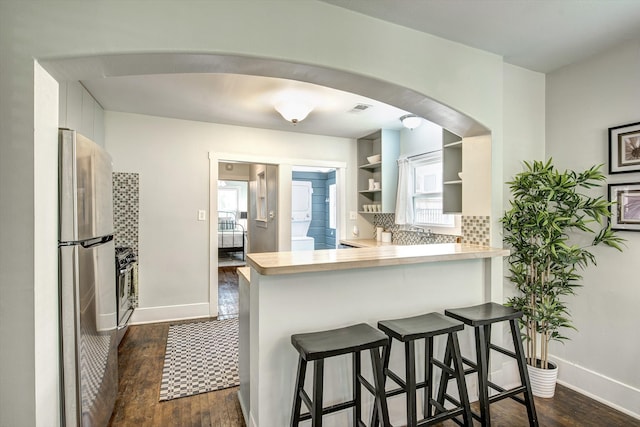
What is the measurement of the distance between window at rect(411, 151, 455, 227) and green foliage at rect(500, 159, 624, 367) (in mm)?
1135

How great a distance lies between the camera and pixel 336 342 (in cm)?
154

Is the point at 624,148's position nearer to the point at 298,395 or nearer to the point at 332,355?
the point at 332,355

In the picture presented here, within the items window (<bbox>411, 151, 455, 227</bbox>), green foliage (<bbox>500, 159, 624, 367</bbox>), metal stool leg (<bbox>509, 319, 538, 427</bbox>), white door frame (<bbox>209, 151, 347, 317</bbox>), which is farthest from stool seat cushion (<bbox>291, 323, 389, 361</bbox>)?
white door frame (<bbox>209, 151, 347, 317</bbox>)

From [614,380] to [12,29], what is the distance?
382 cm

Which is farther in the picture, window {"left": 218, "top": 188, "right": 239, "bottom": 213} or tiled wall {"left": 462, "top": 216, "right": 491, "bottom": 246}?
window {"left": 218, "top": 188, "right": 239, "bottom": 213}

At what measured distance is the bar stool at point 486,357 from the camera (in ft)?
5.98

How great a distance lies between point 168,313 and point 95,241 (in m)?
2.48

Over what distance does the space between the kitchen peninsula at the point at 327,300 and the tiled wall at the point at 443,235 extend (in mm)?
181

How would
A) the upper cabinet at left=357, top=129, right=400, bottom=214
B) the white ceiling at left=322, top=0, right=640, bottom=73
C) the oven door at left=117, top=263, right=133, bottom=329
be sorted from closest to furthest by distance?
the white ceiling at left=322, top=0, right=640, bottom=73
the oven door at left=117, top=263, right=133, bottom=329
the upper cabinet at left=357, top=129, right=400, bottom=214

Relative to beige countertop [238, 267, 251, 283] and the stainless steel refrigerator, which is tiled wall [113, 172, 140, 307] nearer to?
the stainless steel refrigerator

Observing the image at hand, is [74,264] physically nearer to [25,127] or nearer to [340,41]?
[25,127]

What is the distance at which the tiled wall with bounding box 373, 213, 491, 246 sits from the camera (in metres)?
2.42

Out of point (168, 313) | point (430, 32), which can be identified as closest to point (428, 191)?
point (430, 32)

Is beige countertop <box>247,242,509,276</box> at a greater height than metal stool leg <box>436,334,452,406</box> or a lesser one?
greater
